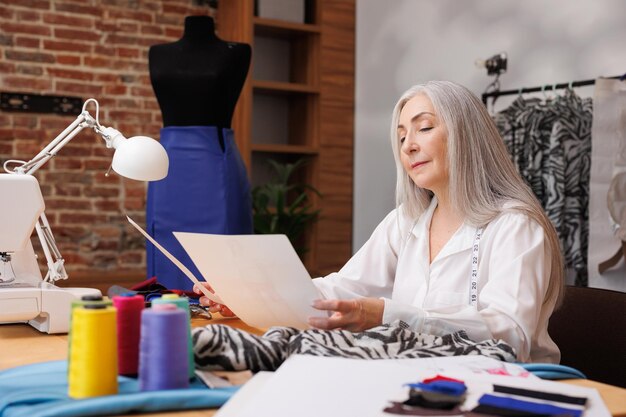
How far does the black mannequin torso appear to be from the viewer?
11.2 ft

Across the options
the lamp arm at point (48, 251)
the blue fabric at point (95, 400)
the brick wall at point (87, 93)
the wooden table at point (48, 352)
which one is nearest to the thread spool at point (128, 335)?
the blue fabric at point (95, 400)

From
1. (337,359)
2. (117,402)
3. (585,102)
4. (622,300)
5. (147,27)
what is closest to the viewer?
(117,402)

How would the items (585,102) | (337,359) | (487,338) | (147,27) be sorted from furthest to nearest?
(147,27) → (585,102) → (487,338) → (337,359)

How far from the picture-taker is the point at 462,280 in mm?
2033

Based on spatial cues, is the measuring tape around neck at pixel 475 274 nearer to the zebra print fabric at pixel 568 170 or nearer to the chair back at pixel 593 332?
the chair back at pixel 593 332

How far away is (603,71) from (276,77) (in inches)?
90.9

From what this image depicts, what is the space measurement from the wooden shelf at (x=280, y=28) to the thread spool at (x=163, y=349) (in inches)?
165

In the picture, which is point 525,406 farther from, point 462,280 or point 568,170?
point 568,170

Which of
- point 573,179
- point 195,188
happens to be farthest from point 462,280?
point 573,179

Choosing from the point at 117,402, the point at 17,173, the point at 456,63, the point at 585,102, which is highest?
the point at 456,63

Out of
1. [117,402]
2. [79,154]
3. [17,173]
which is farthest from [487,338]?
[79,154]

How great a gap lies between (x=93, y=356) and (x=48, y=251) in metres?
0.95

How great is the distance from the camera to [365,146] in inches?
219

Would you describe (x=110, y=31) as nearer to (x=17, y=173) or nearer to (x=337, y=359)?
(x=17, y=173)
